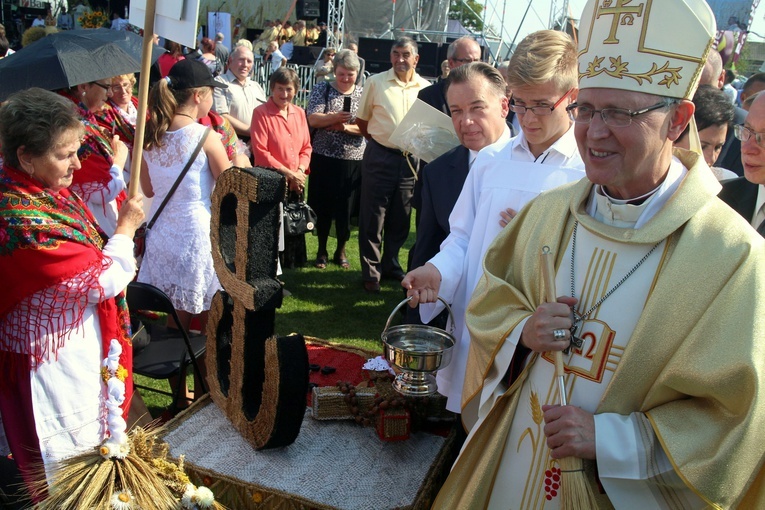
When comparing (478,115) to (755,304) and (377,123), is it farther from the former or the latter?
(377,123)

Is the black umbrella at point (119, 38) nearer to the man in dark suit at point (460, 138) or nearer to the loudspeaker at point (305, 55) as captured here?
the man in dark suit at point (460, 138)

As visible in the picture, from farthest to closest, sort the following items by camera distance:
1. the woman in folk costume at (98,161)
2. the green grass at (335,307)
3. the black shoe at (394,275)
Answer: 1. the black shoe at (394,275)
2. the green grass at (335,307)
3. the woman in folk costume at (98,161)

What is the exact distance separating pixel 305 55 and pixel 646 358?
18325 millimetres

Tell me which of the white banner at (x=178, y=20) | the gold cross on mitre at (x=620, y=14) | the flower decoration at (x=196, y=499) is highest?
the gold cross on mitre at (x=620, y=14)

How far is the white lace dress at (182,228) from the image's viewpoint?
14.7ft

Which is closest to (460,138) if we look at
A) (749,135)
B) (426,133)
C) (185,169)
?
(426,133)

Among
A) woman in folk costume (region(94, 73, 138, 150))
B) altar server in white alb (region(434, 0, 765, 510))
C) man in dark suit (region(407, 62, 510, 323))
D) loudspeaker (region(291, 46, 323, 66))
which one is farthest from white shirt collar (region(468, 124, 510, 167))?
loudspeaker (region(291, 46, 323, 66))

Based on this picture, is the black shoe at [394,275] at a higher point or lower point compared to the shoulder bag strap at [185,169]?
lower

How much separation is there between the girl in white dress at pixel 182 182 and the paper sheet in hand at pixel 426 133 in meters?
1.23

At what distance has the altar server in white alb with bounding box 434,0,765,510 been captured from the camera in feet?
5.57

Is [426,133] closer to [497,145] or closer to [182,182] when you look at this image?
[497,145]

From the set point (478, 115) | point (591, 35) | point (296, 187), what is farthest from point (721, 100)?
point (296, 187)

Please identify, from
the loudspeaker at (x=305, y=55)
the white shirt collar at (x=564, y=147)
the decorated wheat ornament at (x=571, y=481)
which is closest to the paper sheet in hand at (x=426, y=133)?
the white shirt collar at (x=564, y=147)

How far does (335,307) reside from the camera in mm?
6668
